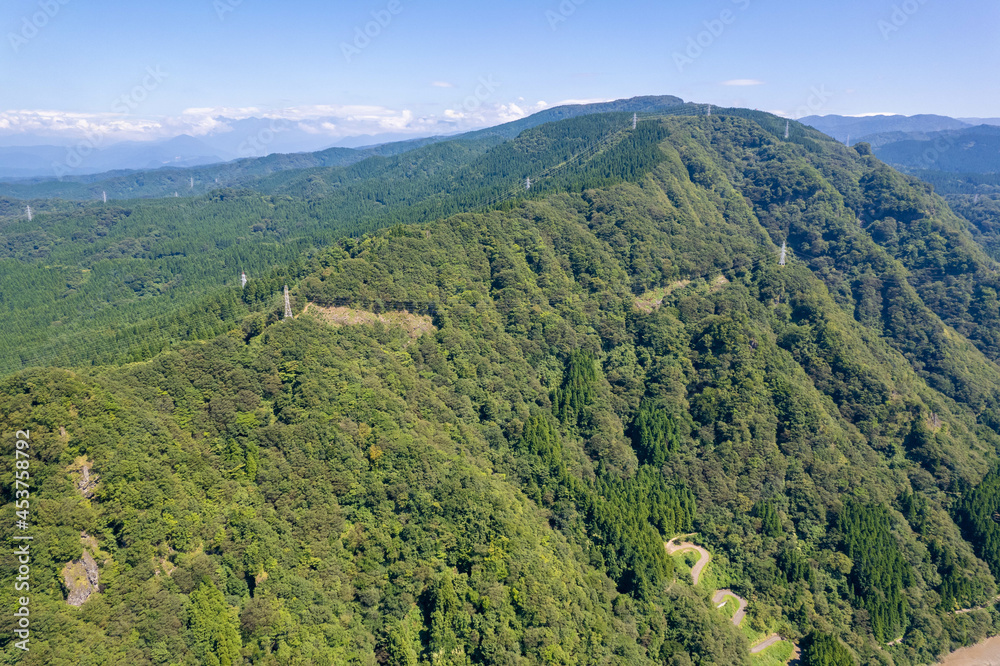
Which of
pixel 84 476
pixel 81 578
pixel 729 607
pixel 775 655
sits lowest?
pixel 775 655

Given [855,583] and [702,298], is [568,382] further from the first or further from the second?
[855,583]

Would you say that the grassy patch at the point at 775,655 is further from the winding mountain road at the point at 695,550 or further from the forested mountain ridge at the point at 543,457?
the winding mountain road at the point at 695,550

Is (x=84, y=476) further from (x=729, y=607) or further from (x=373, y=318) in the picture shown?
(x=729, y=607)

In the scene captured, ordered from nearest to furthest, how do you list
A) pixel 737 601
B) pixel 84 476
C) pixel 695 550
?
pixel 84 476, pixel 737 601, pixel 695 550

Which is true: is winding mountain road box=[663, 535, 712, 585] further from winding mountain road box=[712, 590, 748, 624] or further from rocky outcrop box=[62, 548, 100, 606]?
rocky outcrop box=[62, 548, 100, 606]

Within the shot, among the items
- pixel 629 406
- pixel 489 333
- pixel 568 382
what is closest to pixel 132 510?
pixel 489 333

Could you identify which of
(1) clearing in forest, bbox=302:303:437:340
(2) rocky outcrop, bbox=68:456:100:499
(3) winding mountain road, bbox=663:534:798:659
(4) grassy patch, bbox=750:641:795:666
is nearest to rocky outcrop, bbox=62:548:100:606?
Answer: (2) rocky outcrop, bbox=68:456:100:499

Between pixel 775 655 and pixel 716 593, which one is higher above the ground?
pixel 716 593

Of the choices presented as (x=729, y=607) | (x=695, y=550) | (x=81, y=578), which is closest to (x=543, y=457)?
(x=695, y=550)
